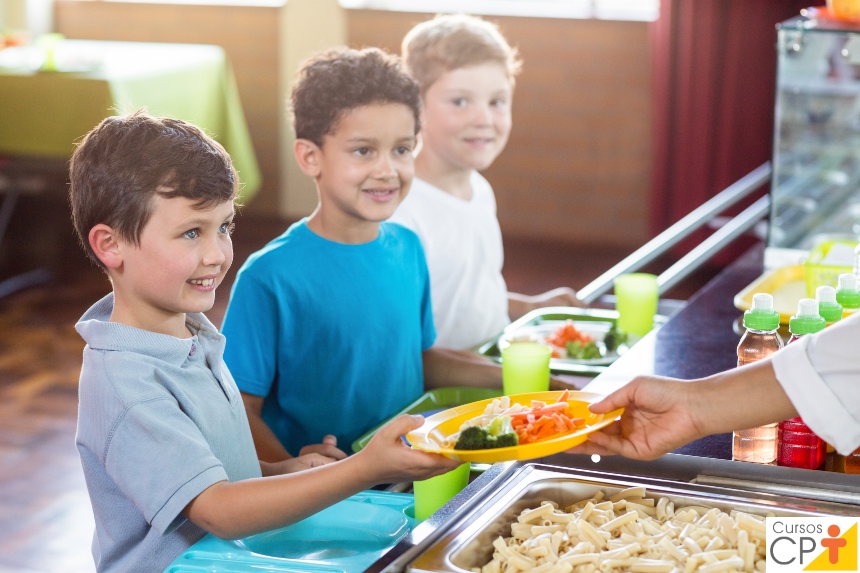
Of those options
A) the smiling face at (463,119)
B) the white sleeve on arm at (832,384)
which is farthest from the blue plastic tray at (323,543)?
the smiling face at (463,119)

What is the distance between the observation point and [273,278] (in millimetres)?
1663

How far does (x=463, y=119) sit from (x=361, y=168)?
546mm

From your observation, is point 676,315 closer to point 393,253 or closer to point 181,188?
point 393,253

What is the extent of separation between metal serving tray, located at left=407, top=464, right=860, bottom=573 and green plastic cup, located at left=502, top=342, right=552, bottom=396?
385 millimetres

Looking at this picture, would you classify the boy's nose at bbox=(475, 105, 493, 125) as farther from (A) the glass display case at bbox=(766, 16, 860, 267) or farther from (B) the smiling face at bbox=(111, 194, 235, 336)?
(B) the smiling face at bbox=(111, 194, 235, 336)

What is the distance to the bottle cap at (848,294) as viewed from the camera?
1.49 m

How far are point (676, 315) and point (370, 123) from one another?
73 centimetres

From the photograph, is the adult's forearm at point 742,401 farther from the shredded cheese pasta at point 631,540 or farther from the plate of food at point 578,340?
the plate of food at point 578,340

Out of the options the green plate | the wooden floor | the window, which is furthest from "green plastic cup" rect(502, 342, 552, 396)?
the window

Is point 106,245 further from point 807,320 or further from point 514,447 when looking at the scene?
point 807,320

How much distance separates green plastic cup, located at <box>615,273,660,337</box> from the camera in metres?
2.04

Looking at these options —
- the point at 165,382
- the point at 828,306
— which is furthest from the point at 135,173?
the point at 828,306

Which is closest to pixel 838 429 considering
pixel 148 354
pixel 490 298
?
pixel 148 354

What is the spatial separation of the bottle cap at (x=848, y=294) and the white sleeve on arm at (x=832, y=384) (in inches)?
16.6
